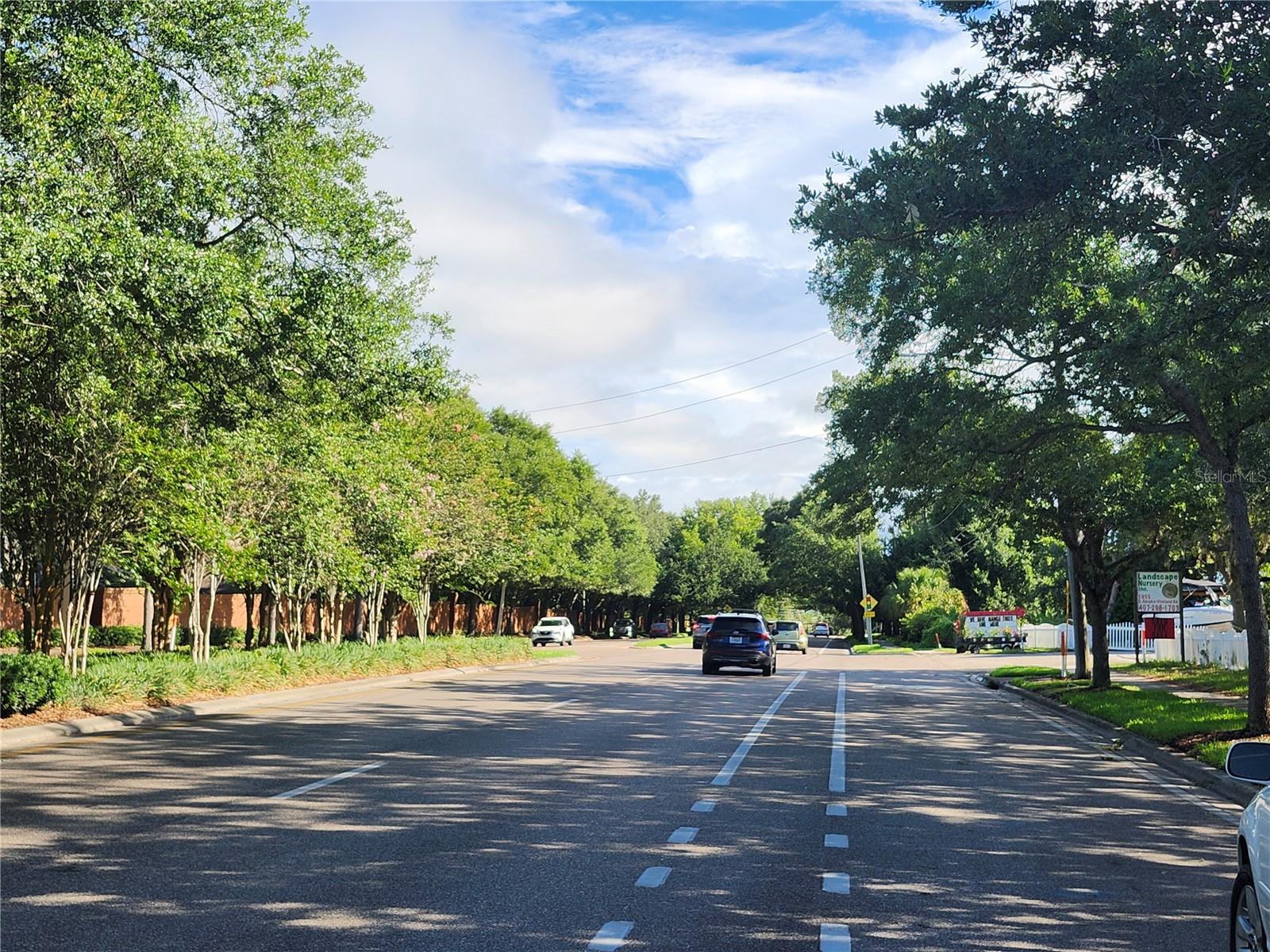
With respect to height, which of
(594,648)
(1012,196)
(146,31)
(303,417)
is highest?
(146,31)

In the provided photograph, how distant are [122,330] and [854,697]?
17.9m

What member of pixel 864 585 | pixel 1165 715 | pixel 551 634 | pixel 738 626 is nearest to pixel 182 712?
pixel 1165 715

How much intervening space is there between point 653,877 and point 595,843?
1202 millimetres

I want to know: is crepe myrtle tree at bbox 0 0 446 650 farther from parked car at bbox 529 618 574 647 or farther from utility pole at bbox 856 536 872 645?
utility pole at bbox 856 536 872 645

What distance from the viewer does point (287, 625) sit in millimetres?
33281

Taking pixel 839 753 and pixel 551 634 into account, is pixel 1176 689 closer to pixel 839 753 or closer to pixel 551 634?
pixel 839 753

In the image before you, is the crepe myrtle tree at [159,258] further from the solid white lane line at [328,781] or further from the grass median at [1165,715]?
the grass median at [1165,715]

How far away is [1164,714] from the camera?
1988cm

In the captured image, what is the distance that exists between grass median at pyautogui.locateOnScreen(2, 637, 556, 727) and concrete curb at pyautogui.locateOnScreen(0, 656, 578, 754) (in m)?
0.27

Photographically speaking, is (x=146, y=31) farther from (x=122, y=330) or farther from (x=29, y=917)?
(x=29, y=917)

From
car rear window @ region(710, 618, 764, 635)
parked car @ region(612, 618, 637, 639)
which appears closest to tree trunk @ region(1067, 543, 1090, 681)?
Answer: car rear window @ region(710, 618, 764, 635)

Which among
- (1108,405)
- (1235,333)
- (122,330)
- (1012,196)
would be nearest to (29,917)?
(122,330)

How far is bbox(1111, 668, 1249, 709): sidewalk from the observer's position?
23084 millimetres

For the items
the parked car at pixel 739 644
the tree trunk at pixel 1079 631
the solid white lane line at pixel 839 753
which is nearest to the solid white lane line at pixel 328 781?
the solid white lane line at pixel 839 753
